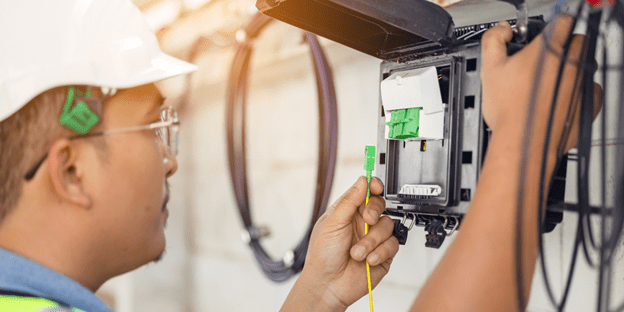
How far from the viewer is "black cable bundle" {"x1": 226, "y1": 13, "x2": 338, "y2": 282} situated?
113 cm

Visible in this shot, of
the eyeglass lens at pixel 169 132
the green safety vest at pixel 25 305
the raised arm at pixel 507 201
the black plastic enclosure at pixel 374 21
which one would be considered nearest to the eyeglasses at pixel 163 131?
the eyeglass lens at pixel 169 132

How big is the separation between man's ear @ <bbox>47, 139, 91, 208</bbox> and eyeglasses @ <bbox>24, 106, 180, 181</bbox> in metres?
0.02

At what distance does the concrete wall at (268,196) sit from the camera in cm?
101

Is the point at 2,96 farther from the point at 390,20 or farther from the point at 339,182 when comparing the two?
the point at 339,182

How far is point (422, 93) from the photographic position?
677 mm

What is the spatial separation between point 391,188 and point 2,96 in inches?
26.4

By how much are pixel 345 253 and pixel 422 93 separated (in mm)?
338

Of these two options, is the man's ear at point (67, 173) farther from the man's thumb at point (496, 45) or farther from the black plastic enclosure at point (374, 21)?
the man's thumb at point (496, 45)

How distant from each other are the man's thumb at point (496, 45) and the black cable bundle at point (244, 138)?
58 cm

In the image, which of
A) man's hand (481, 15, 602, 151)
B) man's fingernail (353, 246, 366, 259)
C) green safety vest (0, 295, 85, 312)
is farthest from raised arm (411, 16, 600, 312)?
green safety vest (0, 295, 85, 312)

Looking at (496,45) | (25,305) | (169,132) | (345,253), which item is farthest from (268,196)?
(496,45)

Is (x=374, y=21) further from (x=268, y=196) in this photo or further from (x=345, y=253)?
(x=268, y=196)

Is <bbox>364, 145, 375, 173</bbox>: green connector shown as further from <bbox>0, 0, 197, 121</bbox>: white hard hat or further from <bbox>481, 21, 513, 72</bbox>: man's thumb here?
<bbox>0, 0, 197, 121</bbox>: white hard hat

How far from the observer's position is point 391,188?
77 centimetres
